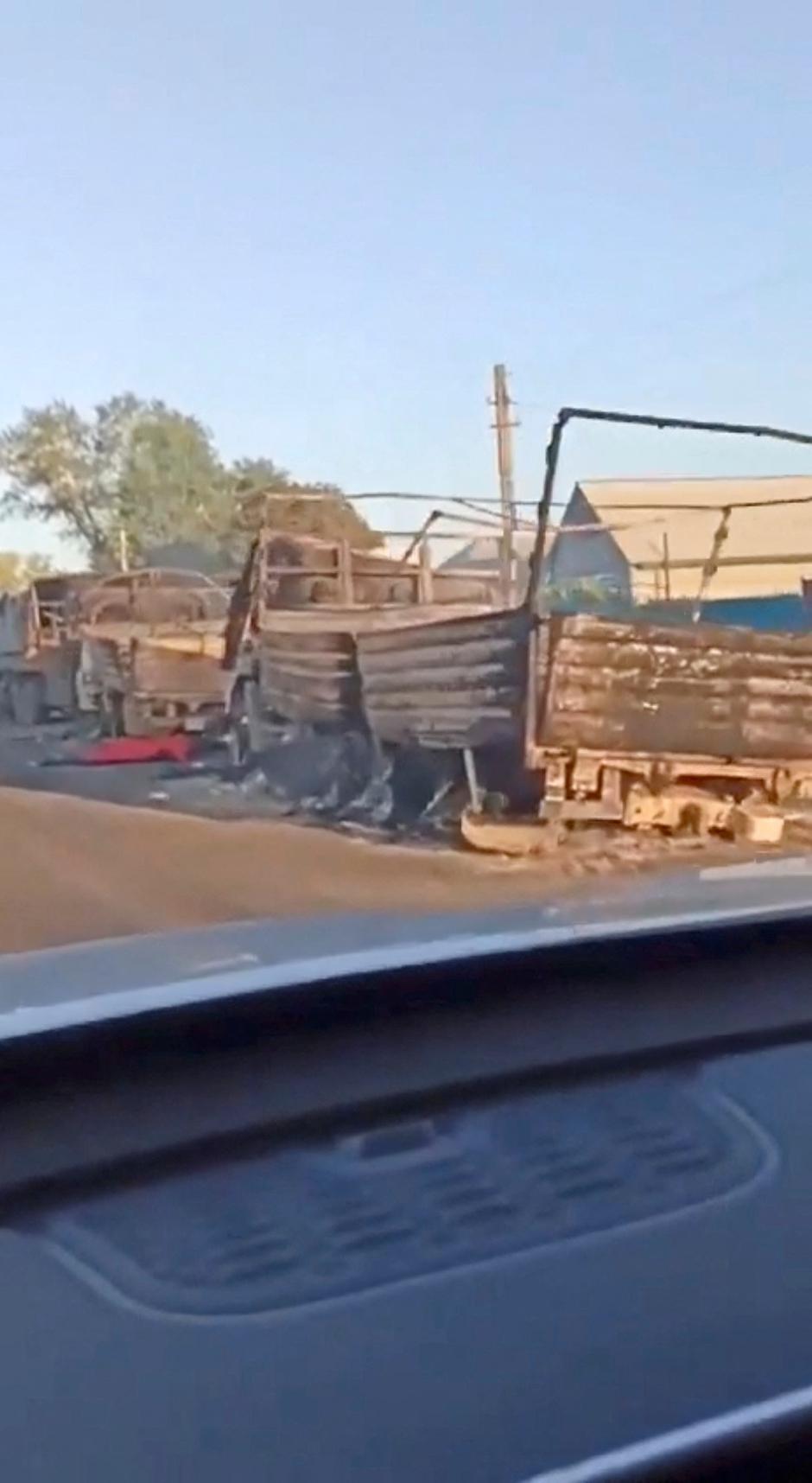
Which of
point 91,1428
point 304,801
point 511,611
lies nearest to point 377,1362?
point 91,1428

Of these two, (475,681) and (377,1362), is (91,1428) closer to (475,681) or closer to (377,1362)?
(377,1362)

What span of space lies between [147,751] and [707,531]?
5471mm

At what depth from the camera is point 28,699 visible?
22969 mm

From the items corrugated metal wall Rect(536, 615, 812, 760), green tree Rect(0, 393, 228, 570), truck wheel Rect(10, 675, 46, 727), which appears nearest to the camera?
corrugated metal wall Rect(536, 615, 812, 760)

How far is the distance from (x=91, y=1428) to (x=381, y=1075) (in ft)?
1.38

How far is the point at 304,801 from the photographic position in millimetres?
14594

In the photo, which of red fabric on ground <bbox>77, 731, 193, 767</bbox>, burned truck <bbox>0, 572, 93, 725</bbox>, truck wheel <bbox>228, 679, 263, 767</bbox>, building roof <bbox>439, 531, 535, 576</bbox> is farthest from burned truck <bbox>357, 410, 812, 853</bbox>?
burned truck <bbox>0, 572, 93, 725</bbox>

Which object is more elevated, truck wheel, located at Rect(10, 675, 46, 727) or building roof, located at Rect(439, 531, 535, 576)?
building roof, located at Rect(439, 531, 535, 576)

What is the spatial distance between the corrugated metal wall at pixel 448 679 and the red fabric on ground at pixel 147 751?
4867 millimetres

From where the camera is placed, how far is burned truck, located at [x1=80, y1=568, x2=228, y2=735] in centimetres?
1803

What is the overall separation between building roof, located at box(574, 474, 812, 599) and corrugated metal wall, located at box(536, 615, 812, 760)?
52 cm

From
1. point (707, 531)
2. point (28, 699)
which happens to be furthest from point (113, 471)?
point (707, 531)

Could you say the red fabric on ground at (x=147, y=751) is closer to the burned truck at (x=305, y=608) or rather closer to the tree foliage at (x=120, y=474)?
the burned truck at (x=305, y=608)

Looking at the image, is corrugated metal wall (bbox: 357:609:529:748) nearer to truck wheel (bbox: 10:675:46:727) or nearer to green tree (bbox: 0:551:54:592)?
truck wheel (bbox: 10:675:46:727)
